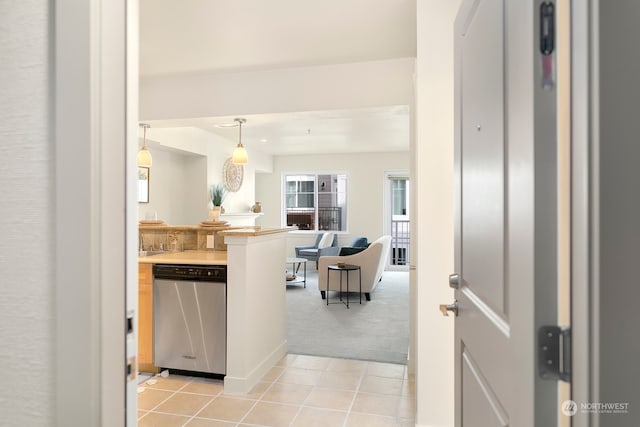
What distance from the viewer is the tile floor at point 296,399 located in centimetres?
259

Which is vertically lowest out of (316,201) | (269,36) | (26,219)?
(26,219)

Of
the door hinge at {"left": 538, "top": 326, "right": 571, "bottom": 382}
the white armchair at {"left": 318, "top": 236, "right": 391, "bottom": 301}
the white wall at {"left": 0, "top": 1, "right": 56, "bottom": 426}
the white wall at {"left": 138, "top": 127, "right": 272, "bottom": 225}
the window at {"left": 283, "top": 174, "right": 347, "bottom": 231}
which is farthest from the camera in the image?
the window at {"left": 283, "top": 174, "right": 347, "bottom": 231}

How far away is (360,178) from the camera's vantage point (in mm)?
8984

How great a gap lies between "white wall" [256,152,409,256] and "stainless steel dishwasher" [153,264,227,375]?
20.0 ft

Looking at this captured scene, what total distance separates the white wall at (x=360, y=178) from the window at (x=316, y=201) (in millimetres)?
184

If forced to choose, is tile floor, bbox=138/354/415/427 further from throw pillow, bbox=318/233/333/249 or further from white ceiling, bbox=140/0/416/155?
throw pillow, bbox=318/233/333/249

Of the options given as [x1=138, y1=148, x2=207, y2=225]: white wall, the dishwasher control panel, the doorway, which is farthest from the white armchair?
the dishwasher control panel

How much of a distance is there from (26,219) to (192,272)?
2361 mm

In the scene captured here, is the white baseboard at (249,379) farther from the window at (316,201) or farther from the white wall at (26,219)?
the window at (316,201)

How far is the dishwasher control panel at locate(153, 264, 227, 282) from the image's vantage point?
3119 millimetres

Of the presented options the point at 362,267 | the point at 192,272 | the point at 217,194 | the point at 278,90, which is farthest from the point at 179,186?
the point at 192,272

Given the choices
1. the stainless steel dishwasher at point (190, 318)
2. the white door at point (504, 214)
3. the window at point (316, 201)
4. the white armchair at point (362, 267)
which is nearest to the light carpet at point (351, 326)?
the white armchair at point (362, 267)

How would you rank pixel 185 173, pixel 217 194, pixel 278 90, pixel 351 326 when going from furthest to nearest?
pixel 185 173 < pixel 217 194 < pixel 351 326 < pixel 278 90

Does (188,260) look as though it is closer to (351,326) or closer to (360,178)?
(351,326)
